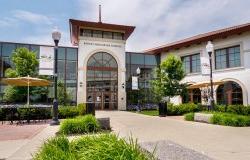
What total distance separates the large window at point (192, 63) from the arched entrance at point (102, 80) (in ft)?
31.0

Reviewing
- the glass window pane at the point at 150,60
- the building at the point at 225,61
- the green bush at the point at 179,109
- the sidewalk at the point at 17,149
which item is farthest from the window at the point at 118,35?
the sidewalk at the point at 17,149

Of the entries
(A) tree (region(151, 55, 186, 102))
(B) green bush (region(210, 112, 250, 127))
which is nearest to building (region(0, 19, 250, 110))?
(A) tree (region(151, 55, 186, 102))

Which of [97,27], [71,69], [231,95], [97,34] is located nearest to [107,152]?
[231,95]

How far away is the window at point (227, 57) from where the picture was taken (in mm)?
24406

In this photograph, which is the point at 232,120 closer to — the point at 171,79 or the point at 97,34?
the point at 171,79

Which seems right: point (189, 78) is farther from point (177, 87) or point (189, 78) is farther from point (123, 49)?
point (123, 49)

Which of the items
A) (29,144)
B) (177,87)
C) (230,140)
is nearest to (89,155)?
(29,144)

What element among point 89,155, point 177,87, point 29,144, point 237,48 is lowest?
point 29,144

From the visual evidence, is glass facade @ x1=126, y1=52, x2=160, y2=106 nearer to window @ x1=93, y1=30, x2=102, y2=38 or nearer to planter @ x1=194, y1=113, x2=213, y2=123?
window @ x1=93, y1=30, x2=102, y2=38

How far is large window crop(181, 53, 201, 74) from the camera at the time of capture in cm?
2863

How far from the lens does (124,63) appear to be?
3447cm

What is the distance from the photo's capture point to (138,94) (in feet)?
120

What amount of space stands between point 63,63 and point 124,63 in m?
9.08

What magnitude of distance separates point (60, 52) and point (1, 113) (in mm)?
20720
